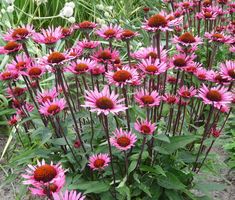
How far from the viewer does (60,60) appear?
150 centimetres

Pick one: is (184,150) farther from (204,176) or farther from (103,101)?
(103,101)

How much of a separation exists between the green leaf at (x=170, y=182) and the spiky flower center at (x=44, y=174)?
639 mm

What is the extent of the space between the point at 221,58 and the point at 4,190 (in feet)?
5.86

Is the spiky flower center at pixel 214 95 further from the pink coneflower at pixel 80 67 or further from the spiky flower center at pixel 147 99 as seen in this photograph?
the pink coneflower at pixel 80 67

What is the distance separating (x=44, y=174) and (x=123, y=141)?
1.38ft

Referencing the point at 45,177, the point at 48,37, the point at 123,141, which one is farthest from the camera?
the point at 48,37

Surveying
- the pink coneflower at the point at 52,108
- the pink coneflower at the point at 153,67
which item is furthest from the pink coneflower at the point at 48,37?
the pink coneflower at the point at 153,67

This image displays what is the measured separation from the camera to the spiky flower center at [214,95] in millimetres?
1507

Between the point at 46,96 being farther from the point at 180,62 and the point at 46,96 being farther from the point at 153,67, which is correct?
the point at 180,62

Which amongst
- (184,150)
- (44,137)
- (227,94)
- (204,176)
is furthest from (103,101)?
(204,176)

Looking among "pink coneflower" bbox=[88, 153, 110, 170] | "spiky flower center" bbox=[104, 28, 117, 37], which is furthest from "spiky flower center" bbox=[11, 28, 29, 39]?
"pink coneflower" bbox=[88, 153, 110, 170]

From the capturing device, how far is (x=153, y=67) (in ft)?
5.21

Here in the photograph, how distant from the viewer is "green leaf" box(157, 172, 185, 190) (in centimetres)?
163

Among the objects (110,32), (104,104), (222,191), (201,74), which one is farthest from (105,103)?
A: (222,191)
